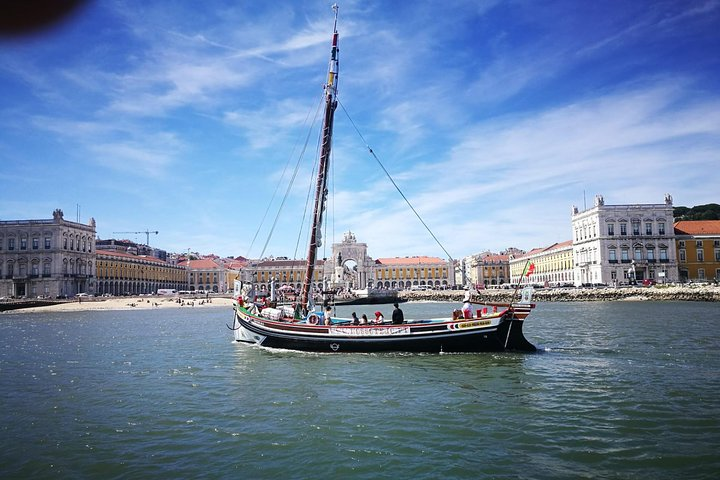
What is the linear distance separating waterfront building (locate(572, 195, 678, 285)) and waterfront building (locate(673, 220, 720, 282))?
170 cm

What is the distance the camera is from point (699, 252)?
301ft

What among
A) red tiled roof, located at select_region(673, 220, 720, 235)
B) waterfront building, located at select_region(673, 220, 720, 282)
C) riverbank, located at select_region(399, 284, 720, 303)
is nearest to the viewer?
Answer: riverbank, located at select_region(399, 284, 720, 303)

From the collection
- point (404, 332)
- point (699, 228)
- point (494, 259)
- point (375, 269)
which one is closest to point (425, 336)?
point (404, 332)

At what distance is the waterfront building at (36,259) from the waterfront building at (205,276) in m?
51.9

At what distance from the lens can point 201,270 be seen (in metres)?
154

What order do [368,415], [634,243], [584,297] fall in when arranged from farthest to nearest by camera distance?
1. [634,243]
2. [584,297]
3. [368,415]

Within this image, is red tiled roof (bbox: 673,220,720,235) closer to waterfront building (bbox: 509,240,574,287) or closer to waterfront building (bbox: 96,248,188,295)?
waterfront building (bbox: 509,240,574,287)

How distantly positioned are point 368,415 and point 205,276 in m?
148

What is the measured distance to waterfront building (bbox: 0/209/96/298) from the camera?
3856 inches

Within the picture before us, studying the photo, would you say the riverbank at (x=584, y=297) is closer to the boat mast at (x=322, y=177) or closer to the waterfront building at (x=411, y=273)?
the boat mast at (x=322, y=177)

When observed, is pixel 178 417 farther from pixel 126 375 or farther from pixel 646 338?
pixel 646 338

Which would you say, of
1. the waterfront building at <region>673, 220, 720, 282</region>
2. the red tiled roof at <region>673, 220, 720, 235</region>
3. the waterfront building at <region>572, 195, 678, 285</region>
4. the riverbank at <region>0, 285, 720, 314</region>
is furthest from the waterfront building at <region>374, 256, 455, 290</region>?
the waterfront building at <region>673, 220, 720, 282</region>

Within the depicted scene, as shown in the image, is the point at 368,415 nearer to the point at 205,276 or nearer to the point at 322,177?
the point at 322,177

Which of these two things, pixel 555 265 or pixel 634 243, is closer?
pixel 634 243
